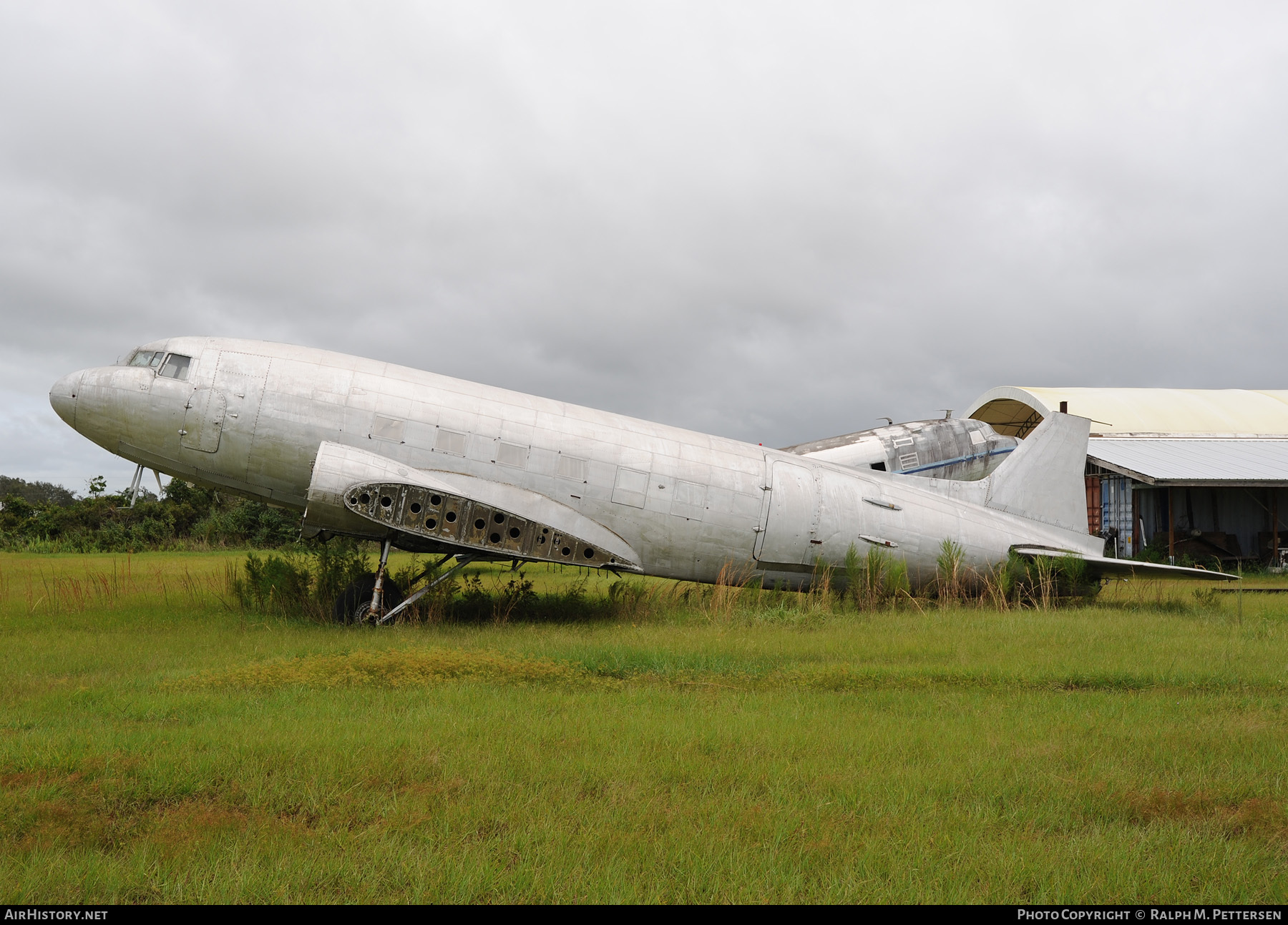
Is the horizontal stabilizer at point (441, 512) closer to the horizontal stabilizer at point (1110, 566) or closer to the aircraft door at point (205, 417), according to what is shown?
the aircraft door at point (205, 417)

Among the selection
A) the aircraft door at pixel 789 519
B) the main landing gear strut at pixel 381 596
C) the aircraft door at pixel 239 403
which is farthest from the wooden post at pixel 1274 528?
the aircraft door at pixel 239 403

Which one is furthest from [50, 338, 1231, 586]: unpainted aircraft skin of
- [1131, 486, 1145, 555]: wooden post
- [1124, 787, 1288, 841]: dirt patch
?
[1131, 486, 1145, 555]: wooden post

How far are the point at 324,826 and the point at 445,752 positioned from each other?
4.63ft

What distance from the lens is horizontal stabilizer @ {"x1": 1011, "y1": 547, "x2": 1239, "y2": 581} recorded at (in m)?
14.9

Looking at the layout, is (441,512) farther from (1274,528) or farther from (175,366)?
(1274,528)

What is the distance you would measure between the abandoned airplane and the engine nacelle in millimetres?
1094

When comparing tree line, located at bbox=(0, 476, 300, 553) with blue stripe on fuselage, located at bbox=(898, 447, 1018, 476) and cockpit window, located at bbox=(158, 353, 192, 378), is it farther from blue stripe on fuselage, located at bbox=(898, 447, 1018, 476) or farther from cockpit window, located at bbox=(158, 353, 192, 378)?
blue stripe on fuselage, located at bbox=(898, 447, 1018, 476)

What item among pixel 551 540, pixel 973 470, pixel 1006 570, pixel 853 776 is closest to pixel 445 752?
pixel 853 776

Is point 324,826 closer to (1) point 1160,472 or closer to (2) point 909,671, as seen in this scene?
(2) point 909,671

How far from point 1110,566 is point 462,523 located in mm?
12417

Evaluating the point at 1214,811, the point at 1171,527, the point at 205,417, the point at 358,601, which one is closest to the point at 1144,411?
the point at 1171,527

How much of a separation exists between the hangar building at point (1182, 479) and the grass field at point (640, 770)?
16.5 meters

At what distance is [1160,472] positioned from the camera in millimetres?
24094
